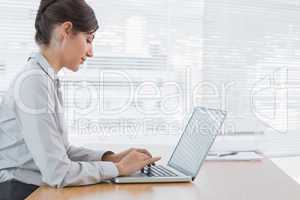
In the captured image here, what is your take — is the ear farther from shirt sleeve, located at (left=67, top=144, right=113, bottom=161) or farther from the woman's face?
shirt sleeve, located at (left=67, top=144, right=113, bottom=161)

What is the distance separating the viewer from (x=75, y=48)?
1.43 m

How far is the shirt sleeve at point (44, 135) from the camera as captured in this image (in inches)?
49.3

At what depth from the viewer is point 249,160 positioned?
6.29 ft

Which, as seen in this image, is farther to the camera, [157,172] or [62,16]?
[157,172]

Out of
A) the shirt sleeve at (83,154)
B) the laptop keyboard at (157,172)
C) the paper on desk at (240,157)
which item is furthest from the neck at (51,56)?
the paper on desk at (240,157)

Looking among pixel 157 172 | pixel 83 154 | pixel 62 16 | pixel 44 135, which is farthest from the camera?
pixel 83 154

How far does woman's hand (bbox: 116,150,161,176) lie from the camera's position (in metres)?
1.39

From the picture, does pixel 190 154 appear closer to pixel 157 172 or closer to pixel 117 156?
pixel 157 172

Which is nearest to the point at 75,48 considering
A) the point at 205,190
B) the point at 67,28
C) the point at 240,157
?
the point at 67,28

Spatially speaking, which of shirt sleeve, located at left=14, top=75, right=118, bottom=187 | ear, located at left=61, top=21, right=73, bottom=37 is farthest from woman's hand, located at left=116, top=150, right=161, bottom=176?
ear, located at left=61, top=21, right=73, bottom=37

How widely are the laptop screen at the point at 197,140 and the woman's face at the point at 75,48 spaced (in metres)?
0.54

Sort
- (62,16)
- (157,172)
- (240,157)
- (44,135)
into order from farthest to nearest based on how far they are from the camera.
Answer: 1. (240,157)
2. (157,172)
3. (62,16)
4. (44,135)

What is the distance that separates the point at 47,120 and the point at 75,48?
0.31m

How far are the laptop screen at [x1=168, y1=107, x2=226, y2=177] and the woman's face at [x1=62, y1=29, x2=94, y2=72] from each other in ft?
1.76
